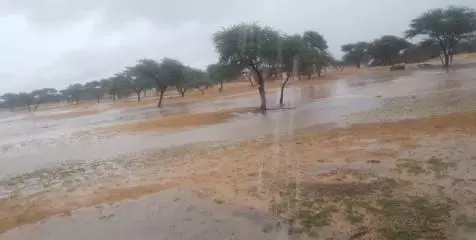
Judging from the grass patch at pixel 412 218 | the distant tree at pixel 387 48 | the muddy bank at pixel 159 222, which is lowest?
the muddy bank at pixel 159 222

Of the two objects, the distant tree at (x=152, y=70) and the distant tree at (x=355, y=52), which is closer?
the distant tree at (x=152, y=70)

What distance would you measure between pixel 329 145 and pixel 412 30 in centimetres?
4972

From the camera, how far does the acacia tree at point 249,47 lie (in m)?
29.4

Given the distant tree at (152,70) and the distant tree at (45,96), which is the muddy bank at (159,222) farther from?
the distant tree at (45,96)

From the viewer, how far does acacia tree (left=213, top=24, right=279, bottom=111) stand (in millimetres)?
29406

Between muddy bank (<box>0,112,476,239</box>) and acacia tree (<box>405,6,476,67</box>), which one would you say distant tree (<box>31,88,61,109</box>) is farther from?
muddy bank (<box>0,112,476,239</box>)

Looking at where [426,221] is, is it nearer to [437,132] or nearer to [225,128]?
[437,132]

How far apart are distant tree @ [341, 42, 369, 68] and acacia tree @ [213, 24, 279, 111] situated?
55868 mm

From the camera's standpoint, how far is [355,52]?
8600cm

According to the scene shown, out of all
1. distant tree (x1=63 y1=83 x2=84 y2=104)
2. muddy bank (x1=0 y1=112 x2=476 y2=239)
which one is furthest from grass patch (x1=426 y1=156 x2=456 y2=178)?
distant tree (x1=63 y1=83 x2=84 y2=104)

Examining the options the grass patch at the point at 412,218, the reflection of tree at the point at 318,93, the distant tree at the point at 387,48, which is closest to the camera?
the grass patch at the point at 412,218

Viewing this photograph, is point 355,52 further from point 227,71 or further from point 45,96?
point 45,96

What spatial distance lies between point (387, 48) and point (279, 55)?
2077 inches

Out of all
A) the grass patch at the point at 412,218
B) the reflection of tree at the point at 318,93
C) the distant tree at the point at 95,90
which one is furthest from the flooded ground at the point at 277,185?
the distant tree at the point at 95,90
